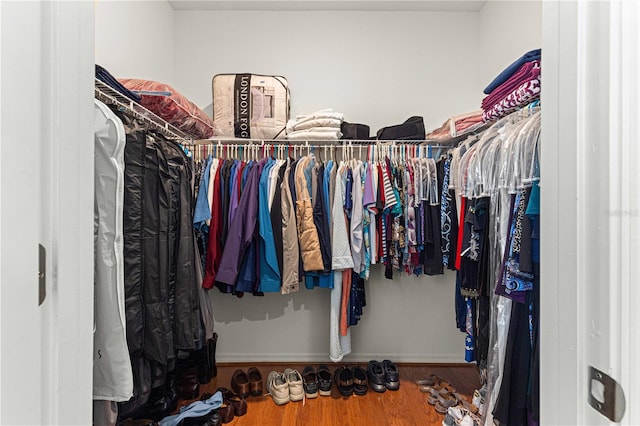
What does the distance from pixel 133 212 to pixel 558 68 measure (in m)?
1.28

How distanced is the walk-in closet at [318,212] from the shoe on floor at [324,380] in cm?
2

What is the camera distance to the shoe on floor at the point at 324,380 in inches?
78.4

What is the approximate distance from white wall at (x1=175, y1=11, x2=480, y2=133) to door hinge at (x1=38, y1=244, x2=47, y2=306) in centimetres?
221

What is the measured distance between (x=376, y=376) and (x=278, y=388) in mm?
663

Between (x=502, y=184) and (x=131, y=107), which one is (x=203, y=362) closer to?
(x=131, y=107)

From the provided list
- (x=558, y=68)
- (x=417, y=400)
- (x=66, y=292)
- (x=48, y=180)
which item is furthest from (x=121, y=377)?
(x=417, y=400)

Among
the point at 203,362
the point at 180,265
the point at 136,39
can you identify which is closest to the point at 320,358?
the point at 203,362

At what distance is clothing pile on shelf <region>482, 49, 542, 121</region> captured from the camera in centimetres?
115

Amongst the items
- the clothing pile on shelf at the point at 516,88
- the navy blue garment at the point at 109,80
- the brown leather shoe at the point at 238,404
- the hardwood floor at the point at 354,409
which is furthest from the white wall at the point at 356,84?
the navy blue garment at the point at 109,80

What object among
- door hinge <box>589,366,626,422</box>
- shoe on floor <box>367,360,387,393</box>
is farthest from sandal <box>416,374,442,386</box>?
door hinge <box>589,366,626,422</box>

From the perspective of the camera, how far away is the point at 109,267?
0.96 meters

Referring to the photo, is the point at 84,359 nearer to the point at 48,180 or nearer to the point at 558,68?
the point at 48,180

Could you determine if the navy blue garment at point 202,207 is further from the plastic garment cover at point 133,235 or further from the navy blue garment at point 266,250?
the plastic garment cover at point 133,235

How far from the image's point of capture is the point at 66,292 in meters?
0.46
